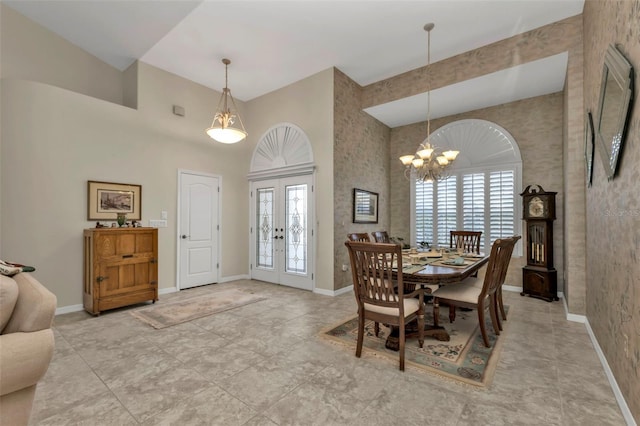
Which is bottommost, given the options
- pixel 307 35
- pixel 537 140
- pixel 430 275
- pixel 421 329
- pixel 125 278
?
pixel 421 329

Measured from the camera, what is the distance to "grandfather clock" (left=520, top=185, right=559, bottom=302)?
4348mm

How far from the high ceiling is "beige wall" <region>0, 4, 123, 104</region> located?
14 cm

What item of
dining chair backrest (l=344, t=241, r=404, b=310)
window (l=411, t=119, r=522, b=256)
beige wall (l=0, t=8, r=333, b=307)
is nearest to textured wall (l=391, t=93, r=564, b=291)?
window (l=411, t=119, r=522, b=256)

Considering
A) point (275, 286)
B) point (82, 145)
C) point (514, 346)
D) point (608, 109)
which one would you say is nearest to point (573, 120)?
point (608, 109)

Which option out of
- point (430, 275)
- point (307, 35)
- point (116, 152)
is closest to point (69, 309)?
point (116, 152)

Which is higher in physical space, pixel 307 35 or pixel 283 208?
pixel 307 35

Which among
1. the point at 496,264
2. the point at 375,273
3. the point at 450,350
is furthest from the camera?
the point at 496,264

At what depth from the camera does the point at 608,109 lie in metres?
2.28

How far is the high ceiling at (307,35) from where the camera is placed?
3.45 m

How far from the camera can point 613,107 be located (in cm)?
214

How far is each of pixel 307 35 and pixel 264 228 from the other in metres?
3.53

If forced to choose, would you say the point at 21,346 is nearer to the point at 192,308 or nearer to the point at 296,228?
the point at 192,308

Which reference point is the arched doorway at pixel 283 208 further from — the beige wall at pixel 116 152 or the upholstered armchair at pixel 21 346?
the upholstered armchair at pixel 21 346

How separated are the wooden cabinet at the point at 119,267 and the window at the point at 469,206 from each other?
4953mm
